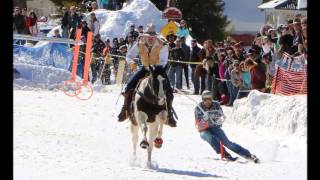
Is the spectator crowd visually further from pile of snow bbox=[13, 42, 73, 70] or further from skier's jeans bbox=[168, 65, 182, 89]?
pile of snow bbox=[13, 42, 73, 70]

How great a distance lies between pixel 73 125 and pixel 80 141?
7.52ft

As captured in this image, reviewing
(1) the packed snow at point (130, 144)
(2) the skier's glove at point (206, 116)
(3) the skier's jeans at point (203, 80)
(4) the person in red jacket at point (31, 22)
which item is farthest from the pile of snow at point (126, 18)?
(2) the skier's glove at point (206, 116)

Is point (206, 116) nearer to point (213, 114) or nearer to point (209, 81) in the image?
point (213, 114)

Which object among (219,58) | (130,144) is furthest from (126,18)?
(130,144)

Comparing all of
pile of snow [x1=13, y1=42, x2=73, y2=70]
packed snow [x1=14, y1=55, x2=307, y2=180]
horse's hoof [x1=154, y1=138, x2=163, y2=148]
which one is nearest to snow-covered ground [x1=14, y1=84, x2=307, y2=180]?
packed snow [x1=14, y1=55, x2=307, y2=180]

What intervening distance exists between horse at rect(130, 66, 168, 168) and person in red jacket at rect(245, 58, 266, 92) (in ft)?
19.6

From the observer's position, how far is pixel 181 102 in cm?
2089

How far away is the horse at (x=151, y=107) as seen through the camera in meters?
11.7

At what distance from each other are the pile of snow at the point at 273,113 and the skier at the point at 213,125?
2.10 m

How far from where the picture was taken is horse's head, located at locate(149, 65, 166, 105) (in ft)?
38.4
